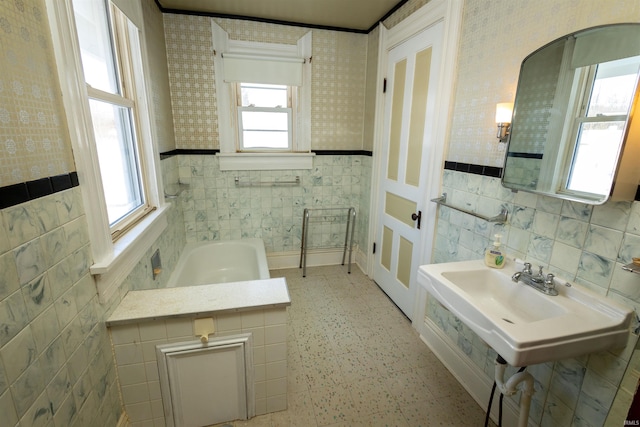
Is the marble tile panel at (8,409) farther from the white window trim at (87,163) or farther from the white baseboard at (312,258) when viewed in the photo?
the white baseboard at (312,258)

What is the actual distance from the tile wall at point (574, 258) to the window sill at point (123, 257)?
1764 mm

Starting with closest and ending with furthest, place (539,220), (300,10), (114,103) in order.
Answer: (539,220) < (114,103) < (300,10)

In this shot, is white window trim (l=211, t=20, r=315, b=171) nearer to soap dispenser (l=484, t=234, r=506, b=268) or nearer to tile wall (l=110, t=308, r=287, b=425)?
tile wall (l=110, t=308, r=287, b=425)

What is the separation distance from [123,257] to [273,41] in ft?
7.38

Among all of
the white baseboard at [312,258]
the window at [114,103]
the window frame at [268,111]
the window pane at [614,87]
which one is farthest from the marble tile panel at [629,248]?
the window frame at [268,111]

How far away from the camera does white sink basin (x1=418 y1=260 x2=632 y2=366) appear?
94cm

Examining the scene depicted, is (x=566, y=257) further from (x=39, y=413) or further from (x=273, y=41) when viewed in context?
(x=273, y=41)

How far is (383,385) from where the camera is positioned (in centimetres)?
173

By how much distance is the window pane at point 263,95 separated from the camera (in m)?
2.76

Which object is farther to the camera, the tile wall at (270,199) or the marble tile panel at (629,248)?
the tile wall at (270,199)

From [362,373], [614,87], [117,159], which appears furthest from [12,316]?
[614,87]

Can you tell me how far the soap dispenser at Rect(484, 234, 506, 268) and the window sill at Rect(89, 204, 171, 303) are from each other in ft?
5.51

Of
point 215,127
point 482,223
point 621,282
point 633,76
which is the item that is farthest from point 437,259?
point 215,127

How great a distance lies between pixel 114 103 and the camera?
150cm
